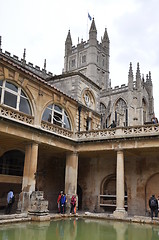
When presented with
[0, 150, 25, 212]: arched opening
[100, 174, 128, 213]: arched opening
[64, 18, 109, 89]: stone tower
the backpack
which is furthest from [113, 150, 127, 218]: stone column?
[64, 18, 109, 89]: stone tower

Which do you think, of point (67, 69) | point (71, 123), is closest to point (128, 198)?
point (71, 123)

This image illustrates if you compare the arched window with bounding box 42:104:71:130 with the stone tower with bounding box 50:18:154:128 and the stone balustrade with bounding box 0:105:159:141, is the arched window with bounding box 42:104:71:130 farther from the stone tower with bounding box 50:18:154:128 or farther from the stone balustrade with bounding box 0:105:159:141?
the stone tower with bounding box 50:18:154:128

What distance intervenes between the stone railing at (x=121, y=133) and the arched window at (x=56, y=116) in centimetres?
Result: 134

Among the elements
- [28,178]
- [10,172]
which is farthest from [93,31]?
[28,178]

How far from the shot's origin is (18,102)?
51.8ft

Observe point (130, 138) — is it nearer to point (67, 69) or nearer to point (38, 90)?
point (38, 90)

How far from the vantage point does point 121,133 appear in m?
17.8

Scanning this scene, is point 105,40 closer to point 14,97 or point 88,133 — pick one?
point 88,133

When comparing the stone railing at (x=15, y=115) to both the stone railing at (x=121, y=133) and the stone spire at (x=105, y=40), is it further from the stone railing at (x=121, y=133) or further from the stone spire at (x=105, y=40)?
the stone spire at (x=105, y=40)

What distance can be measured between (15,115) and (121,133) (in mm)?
7357

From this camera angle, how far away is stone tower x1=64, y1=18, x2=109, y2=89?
72.2 meters

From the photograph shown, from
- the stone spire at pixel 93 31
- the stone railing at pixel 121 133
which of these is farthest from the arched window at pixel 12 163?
the stone spire at pixel 93 31

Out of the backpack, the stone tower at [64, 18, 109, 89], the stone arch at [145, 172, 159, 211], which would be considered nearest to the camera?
the backpack

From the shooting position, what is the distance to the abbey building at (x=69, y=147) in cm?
1548
